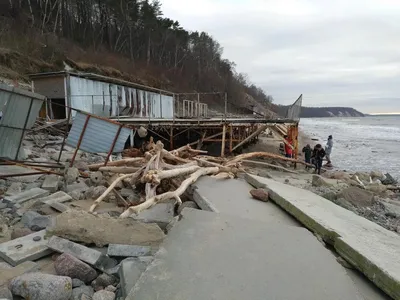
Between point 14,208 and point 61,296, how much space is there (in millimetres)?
2598

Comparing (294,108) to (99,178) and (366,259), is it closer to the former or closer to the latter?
(99,178)

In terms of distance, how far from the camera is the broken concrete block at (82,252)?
269 centimetres

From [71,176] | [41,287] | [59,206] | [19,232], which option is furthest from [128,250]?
[71,176]

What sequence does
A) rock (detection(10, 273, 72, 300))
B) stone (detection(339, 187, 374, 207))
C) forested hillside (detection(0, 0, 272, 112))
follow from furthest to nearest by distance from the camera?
forested hillside (detection(0, 0, 272, 112)) < stone (detection(339, 187, 374, 207)) < rock (detection(10, 273, 72, 300))

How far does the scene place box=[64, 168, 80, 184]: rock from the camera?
19.0 ft

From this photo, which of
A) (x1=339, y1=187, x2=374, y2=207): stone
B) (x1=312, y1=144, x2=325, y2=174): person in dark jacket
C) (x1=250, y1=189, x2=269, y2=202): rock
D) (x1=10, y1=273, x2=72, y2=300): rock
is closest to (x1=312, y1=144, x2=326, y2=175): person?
(x1=312, y1=144, x2=325, y2=174): person in dark jacket

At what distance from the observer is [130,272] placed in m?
2.41

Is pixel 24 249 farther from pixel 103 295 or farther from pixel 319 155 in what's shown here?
pixel 319 155

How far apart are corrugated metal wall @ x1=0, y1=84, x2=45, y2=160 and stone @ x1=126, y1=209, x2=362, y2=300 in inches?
180

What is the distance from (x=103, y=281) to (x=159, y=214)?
149 centimetres

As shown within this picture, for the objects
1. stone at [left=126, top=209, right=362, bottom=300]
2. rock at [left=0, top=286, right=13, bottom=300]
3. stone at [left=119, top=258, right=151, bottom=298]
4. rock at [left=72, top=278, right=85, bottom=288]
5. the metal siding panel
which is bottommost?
rock at [left=72, top=278, right=85, bottom=288]

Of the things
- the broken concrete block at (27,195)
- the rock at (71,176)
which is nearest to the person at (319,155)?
the rock at (71,176)

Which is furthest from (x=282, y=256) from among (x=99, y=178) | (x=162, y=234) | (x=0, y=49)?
(x=0, y=49)

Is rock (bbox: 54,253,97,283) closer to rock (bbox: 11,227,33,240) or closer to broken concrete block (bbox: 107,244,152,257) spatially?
broken concrete block (bbox: 107,244,152,257)
